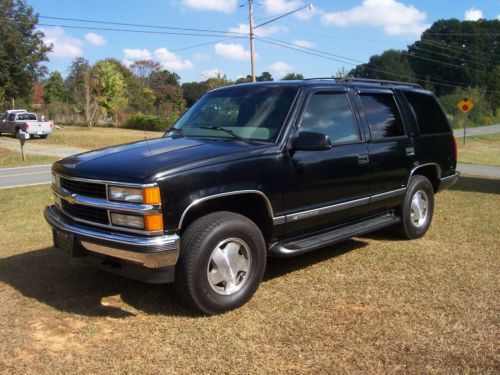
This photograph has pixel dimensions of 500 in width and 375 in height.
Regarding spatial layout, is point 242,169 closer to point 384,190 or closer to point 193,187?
point 193,187

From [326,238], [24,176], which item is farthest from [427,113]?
[24,176]

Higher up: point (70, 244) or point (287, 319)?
point (70, 244)

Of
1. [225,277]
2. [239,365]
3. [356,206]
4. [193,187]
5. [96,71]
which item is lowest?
[239,365]

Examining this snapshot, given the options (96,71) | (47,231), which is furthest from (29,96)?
(47,231)

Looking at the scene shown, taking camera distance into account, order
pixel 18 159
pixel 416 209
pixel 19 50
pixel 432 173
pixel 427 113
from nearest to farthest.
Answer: pixel 416 209, pixel 427 113, pixel 432 173, pixel 18 159, pixel 19 50

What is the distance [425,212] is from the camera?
20.7 ft

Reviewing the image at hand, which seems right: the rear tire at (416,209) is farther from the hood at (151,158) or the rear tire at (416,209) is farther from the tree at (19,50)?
the tree at (19,50)

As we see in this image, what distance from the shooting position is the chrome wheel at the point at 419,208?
6.05 meters

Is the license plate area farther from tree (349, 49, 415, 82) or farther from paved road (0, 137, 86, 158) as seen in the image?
tree (349, 49, 415, 82)

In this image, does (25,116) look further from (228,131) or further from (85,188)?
(85,188)

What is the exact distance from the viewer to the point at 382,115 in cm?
549

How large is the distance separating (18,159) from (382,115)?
19.0 m

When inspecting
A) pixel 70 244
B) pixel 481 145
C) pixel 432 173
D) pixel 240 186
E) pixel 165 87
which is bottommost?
pixel 481 145

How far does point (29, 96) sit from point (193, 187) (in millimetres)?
51713
